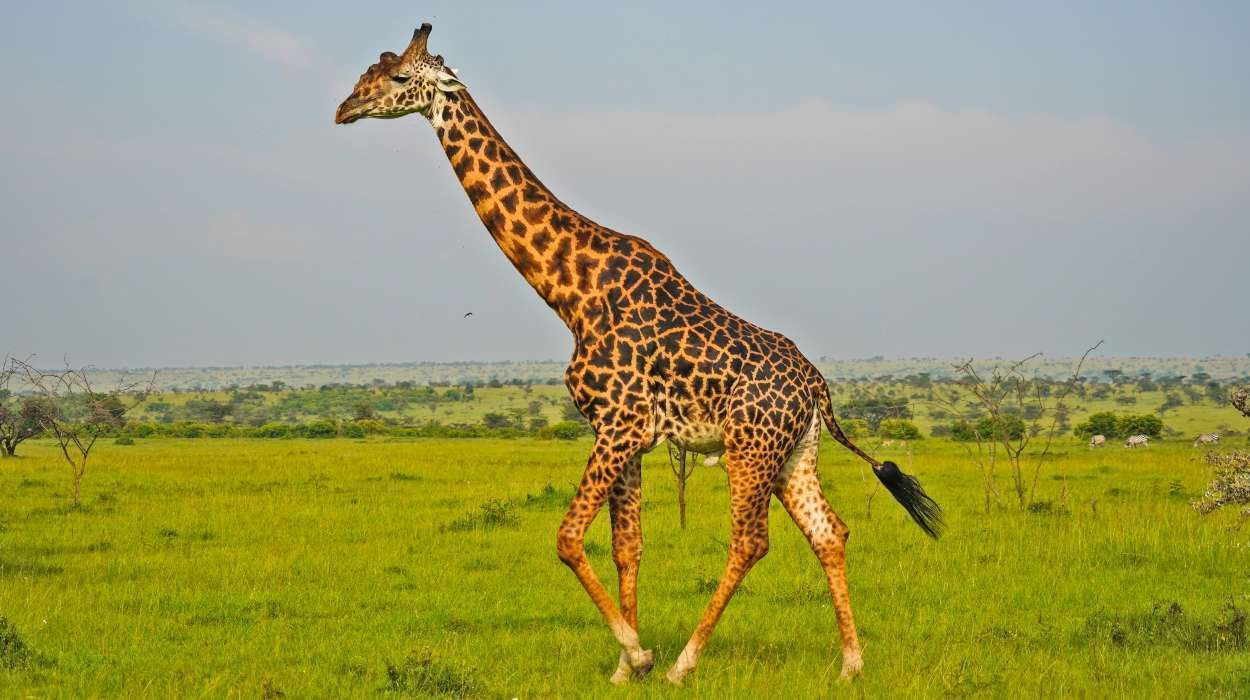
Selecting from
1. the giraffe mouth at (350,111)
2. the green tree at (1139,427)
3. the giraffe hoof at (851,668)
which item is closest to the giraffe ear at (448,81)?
the giraffe mouth at (350,111)

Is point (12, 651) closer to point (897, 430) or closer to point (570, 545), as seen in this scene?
→ point (570, 545)

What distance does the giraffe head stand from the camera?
7.40 m

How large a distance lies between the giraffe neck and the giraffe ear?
102mm

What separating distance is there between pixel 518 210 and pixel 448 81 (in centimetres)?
93

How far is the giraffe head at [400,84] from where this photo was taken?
7.40 meters

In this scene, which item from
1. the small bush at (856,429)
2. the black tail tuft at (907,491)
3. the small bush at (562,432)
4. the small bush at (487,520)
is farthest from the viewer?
the small bush at (562,432)

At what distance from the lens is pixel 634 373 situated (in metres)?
7.16

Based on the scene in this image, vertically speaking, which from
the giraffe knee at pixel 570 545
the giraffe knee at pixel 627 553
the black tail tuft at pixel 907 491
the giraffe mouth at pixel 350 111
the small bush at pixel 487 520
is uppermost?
the giraffe mouth at pixel 350 111

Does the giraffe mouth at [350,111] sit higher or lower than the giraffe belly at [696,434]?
higher

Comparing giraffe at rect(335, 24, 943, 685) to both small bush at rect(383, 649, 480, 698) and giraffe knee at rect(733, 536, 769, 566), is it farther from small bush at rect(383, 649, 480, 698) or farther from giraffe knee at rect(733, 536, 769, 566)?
small bush at rect(383, 649, 480, 698)

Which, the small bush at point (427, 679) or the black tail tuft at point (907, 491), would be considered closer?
the small bush at point (427, 679)

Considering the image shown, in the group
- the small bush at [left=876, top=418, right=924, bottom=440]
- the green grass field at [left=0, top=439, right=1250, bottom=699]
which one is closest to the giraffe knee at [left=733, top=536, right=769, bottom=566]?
the green grass field at [left=0, top=439, right=1250, bottom=699]

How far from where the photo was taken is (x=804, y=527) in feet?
25.0

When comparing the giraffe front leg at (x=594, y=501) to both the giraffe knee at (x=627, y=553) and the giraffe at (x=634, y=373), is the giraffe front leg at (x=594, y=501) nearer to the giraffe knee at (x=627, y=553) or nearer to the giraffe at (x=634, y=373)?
the giraffe at (x=634, y=373)
